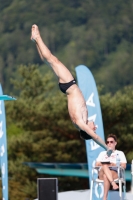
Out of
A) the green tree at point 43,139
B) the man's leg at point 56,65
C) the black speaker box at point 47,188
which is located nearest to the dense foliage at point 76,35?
the green tree at point 43,139

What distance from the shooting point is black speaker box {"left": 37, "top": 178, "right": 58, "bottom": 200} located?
9.45 metres

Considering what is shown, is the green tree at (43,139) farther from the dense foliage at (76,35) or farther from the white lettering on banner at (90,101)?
the dense foliage at (76,35)

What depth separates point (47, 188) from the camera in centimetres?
948

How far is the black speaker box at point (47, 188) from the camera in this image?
9453 millimetres

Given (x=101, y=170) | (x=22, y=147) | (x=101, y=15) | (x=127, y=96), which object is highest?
(x=101, y=15)

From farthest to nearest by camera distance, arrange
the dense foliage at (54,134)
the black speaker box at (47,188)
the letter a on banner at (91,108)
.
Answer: the dense foliage at (54,134)
the letter a on banner at (91,108)
the black speaker box at (47,188)

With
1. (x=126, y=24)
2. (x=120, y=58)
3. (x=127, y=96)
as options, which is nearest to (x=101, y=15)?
(x=126, y=24)

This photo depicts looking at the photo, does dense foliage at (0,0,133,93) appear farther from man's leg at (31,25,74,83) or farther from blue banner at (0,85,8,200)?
man's leg at (31,25,74,83)

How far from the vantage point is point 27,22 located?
105875 mm

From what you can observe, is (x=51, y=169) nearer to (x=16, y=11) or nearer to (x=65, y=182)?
(x=65, y=182)

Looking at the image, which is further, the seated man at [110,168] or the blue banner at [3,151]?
the blue banner at [3,151]

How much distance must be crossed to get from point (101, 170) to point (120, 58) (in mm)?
81906

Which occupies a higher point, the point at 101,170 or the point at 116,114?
the point at 116,114

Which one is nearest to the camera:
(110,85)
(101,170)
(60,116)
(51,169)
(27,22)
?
(101,170)
